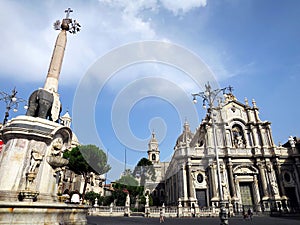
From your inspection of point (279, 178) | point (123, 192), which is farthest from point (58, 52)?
point (123, 192)

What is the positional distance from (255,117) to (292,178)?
10.6 meters

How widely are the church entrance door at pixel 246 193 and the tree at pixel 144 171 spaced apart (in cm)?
2429

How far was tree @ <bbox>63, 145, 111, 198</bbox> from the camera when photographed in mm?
28969

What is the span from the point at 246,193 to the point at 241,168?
3.58 metres

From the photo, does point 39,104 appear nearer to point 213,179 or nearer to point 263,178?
point 213,179

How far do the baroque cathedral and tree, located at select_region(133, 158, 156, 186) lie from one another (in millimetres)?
19367

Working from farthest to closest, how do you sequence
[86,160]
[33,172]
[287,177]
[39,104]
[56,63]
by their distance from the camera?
[287,177] < [86,160] < [56,63] < [39,104] < [33,172]

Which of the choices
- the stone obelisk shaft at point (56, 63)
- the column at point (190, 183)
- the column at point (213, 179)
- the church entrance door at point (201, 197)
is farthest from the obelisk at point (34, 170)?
the church entrance door at point (201, 197)

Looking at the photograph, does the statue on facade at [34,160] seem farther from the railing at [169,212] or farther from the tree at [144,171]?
the tree at [144,171]

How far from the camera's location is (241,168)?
98.4ft

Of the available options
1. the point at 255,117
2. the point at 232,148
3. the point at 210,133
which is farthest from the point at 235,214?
the point at 255,117

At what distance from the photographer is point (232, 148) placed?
3106 centimetres

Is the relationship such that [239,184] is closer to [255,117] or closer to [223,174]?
[223,174]

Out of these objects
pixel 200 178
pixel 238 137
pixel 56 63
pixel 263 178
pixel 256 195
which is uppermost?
pixel 238 137
